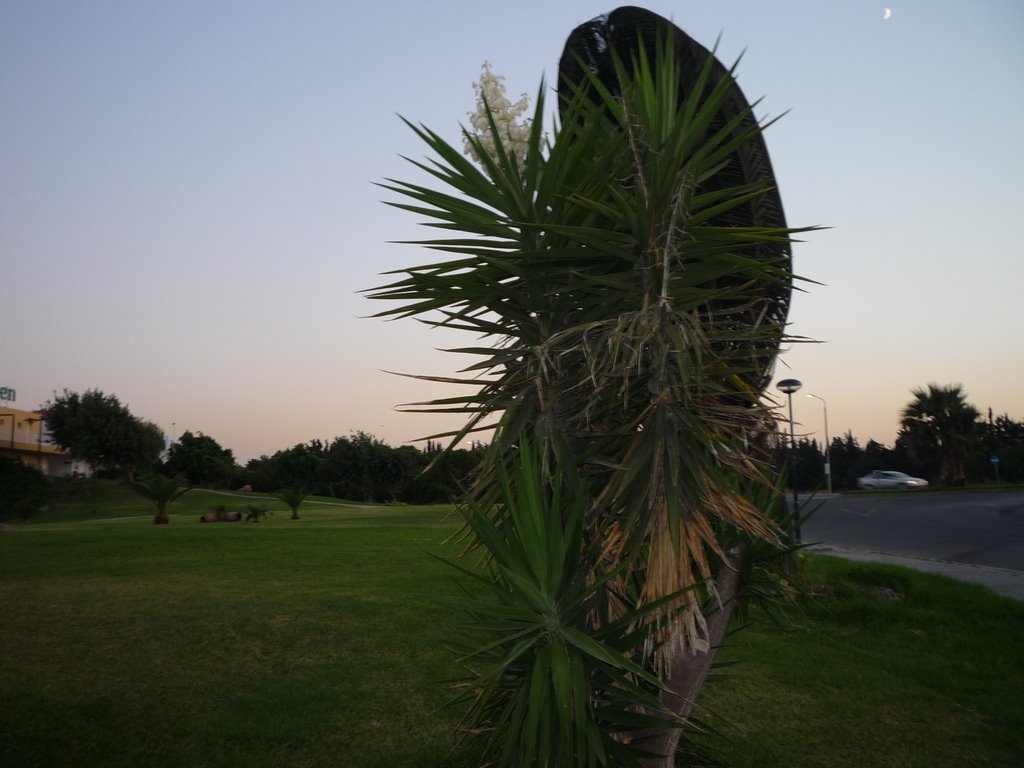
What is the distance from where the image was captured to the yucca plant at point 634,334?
3.41 meters

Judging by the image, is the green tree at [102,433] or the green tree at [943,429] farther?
the green tree at [102,433]

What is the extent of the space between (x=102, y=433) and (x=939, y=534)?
181 feet

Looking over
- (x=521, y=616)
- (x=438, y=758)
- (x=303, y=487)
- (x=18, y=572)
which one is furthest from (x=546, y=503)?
(x=303, y=487)

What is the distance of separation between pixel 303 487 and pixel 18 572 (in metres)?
54.4

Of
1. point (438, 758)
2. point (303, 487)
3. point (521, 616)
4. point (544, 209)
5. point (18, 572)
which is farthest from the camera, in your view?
point (303, 487)

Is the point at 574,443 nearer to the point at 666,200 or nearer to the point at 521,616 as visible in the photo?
the point at 521,616

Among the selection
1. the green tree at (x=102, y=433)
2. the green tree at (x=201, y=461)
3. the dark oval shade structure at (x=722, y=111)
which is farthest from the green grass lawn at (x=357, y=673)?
the green tree at (x=201, y=461)

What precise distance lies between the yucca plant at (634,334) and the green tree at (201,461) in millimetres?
66888

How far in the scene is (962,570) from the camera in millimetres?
13180

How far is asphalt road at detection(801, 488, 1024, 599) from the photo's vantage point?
539 inches

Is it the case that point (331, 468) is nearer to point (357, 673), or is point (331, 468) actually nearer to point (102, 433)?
point (102, 433)

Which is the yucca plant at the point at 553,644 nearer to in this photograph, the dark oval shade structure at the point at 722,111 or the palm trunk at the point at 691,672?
the palm trunk at the point at 691,672

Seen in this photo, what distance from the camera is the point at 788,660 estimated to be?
8.36 m

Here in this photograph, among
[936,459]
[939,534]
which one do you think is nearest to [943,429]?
[936,459]
